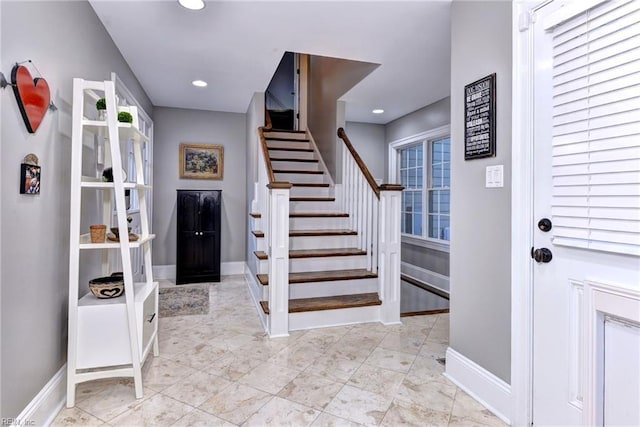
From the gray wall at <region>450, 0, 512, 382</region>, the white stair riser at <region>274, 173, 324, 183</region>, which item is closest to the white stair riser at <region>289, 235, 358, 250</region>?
the white stair riser at <region>274, 173, 324, 183</region>

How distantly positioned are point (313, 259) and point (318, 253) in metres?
0.08

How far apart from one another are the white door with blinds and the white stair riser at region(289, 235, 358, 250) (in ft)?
7.70

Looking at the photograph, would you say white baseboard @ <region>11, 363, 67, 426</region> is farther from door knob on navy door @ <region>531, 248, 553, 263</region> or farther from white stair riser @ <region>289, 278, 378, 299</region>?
door knob on navy door @ <region>531, 248, 553, 263</region>

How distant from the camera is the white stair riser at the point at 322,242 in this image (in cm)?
371

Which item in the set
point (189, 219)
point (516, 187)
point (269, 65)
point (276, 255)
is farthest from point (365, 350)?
point (189, 219)

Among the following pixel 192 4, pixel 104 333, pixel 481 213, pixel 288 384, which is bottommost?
pixel 288 384

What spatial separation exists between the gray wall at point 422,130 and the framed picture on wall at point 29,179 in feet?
13.9

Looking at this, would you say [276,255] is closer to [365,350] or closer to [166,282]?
[365,350]

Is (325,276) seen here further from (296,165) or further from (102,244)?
(296,165)

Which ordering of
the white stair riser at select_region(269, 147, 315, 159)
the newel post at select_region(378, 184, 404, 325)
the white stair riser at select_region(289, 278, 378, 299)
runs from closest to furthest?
the newel post at select_region(378, 184, 404, 325), the white stair riser at select_region(289, 278, 378, 299), the white stair riser at select_region(269, 147, 315, 159)

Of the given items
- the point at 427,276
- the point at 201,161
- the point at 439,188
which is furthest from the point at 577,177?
the point at 201,161

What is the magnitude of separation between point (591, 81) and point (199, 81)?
3.67 meters

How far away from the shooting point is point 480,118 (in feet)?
6.36

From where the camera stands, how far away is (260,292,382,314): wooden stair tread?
303cm
